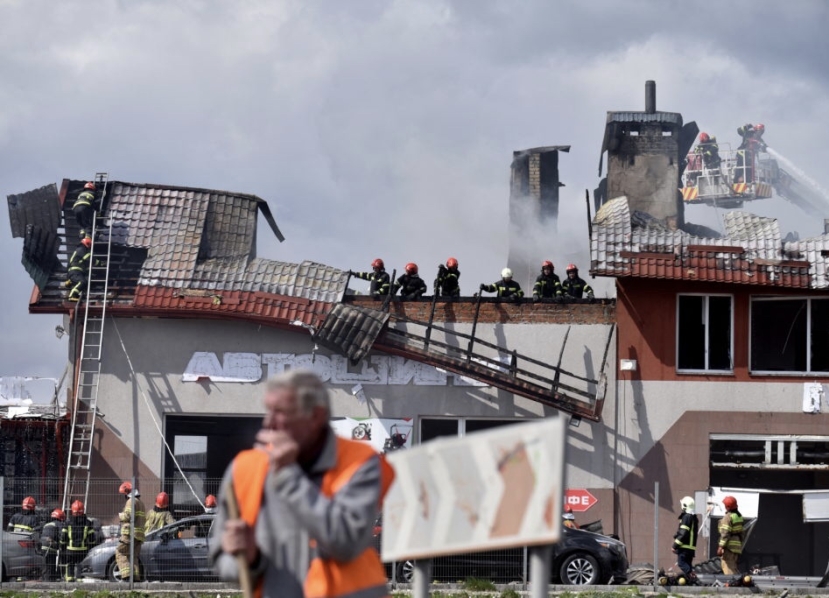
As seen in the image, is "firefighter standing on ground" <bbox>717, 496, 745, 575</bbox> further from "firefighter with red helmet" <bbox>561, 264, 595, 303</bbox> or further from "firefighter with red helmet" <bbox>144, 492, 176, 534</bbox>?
"firefighter with red helmet" <bbox>144, 492, 176, 534</bbox>

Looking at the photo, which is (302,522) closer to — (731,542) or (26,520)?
(26,520)

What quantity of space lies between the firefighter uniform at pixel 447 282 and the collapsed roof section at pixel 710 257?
2.91 m

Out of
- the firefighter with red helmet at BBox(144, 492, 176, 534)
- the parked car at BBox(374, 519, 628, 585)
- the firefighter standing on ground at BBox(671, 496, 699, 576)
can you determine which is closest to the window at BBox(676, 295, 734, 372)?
the firefighter standing on ground at BBox(671, 496, 699, 576)

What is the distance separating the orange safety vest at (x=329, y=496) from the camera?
468cm

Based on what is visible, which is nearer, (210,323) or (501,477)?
(501,477)

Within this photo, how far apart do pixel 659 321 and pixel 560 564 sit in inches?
314

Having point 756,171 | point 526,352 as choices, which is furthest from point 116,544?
point 756,171

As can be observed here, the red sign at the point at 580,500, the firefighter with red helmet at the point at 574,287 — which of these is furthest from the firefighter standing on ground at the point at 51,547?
the firefighter with red helmet at the point at 574,287

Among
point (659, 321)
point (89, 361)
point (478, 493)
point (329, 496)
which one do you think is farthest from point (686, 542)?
point (329, 496)

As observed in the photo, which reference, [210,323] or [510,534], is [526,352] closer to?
[210,323]

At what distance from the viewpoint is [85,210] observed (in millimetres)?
27234

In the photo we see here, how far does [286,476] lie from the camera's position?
14.8ft

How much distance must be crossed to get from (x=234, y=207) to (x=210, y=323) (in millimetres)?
3294

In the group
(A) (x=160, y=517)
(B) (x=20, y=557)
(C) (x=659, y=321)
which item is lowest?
(B) (x=20, y=557)
